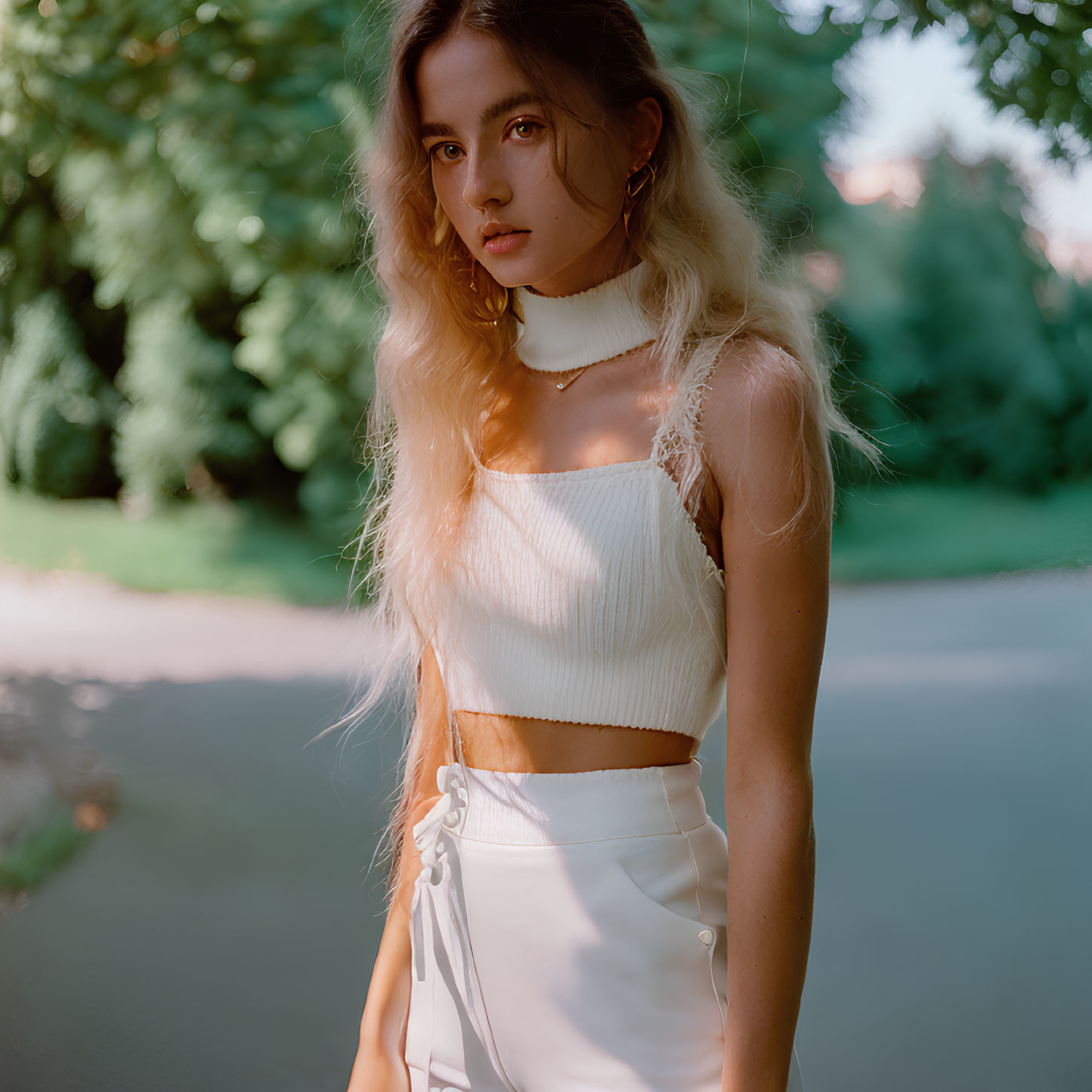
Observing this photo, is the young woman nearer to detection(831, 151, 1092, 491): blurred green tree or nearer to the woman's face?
the woman's face

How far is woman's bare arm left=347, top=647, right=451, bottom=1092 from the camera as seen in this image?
1.09 metres

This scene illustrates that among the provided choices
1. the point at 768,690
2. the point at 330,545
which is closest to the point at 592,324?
the point at 768,690

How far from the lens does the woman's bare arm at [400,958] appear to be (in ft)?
3.59

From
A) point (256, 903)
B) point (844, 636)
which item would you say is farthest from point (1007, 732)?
point (256, 903)

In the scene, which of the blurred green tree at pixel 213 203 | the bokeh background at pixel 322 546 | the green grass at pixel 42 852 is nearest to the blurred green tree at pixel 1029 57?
the bokeh background at pixel 322 546

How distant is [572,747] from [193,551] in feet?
24.2

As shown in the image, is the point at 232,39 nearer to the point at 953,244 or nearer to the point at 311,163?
the point at 311,163

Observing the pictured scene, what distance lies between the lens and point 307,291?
18.1 ft

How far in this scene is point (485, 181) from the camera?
100 cm

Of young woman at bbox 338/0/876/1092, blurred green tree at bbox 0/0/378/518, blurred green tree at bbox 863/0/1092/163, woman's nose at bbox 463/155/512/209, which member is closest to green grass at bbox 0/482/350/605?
blurred green tree at bbox 0/0/378/518

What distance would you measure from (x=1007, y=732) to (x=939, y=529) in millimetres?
2820

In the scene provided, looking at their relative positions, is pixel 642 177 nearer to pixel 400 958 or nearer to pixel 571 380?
pixel 571 380

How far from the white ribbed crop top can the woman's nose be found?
151 millimetres

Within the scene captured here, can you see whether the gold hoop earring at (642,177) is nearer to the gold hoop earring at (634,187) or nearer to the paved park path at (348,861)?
the gold hoop earring at (634,187)
